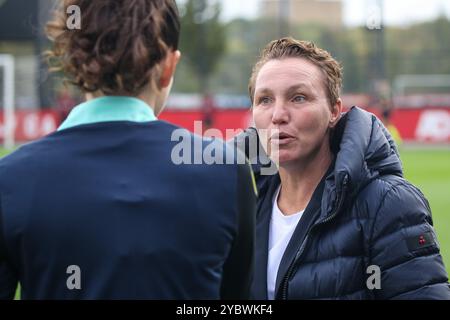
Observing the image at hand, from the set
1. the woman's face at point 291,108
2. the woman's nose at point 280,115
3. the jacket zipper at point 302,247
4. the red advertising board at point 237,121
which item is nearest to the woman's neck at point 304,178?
the woman's face at point 291,108

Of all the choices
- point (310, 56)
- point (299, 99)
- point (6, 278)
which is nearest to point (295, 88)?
point (299, 99)

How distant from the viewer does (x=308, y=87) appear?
277 centimetres

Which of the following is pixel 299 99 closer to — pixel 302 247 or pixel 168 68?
pixel 302 247

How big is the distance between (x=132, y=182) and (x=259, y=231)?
1.18 metres

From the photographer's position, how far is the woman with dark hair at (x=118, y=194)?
5.50 feet

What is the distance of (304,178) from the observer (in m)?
2.87

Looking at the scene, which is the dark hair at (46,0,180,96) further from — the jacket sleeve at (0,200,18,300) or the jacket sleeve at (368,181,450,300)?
the jacket sleeve at (368,181,450,300)

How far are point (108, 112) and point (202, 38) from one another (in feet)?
120

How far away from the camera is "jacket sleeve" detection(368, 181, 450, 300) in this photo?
238 cm

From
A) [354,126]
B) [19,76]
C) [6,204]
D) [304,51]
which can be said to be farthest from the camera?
[19,76]

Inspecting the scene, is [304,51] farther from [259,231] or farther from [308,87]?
[259,231]

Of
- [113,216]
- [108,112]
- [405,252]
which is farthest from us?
[405,252]

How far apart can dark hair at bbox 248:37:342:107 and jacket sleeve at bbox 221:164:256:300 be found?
1097mm
